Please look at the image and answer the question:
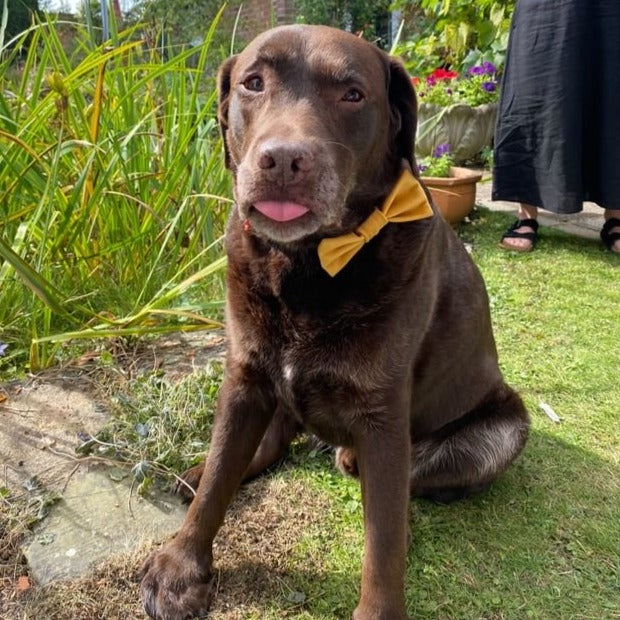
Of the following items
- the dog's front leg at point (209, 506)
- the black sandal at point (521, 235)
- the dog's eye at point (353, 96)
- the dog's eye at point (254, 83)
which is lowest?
the black sandal at point (521, 235)

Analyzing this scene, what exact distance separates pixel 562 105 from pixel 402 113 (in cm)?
260

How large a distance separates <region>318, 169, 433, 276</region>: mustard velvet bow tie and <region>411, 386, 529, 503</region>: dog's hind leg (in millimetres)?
759

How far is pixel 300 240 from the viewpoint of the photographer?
1465mm

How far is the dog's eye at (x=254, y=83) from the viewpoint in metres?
1.45

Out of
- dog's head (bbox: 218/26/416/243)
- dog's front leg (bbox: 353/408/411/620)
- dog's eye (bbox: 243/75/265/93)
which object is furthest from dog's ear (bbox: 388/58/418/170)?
dog's front leg (bbox: 353/408/411/620)

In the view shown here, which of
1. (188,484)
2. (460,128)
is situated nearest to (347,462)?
Result: (188,484)

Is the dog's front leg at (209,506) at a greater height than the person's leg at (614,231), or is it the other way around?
the dog's front leg at (209,506)

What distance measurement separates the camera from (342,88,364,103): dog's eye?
1415mm

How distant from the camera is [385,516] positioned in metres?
1.43

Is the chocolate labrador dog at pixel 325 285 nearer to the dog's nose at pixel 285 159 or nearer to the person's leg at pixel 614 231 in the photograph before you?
the dog's nose at pixel 285 159

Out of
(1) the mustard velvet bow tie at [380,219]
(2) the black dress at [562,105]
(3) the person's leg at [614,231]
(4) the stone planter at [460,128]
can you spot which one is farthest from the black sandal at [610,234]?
(1) the mustard velvet bow tie at [380,219]

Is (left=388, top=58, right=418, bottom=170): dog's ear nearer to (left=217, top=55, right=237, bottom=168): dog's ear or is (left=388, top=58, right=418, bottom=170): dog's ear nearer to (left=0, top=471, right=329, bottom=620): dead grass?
(left=217, top=55, right=237, bottom=168): dog's ear

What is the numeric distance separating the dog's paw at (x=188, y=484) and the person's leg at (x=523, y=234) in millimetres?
2914

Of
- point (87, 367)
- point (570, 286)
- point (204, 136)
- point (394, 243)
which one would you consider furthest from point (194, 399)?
point (570, 286)
